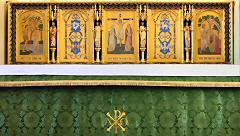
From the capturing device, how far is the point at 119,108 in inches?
130

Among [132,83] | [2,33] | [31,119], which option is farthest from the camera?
[2,33]

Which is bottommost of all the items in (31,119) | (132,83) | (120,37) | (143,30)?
(31,119)

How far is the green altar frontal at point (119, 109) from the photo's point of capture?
3.28 m

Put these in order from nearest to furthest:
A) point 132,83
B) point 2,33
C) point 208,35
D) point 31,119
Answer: point 132,83, point 31,119, point 2,33, point 208,35

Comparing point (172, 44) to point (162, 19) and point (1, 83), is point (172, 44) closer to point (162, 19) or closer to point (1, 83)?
point (162, 19)

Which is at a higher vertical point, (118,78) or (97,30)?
(97,30)

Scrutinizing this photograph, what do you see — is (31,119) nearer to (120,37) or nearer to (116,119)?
(116,119)

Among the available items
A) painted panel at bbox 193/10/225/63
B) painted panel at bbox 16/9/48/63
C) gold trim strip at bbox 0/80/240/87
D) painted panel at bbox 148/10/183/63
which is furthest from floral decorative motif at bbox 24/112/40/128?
painted panel at bbox 193/10/225/63

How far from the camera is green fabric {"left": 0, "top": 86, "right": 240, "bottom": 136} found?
3.29m

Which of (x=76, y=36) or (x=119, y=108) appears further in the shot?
(x=76, y=36)

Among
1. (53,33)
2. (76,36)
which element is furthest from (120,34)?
(53,33)

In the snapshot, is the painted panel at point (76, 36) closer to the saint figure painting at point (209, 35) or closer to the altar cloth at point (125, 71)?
the saint figure painting at point (209, 35)

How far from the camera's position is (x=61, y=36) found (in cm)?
726

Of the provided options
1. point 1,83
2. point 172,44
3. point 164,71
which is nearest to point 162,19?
point 172,44
